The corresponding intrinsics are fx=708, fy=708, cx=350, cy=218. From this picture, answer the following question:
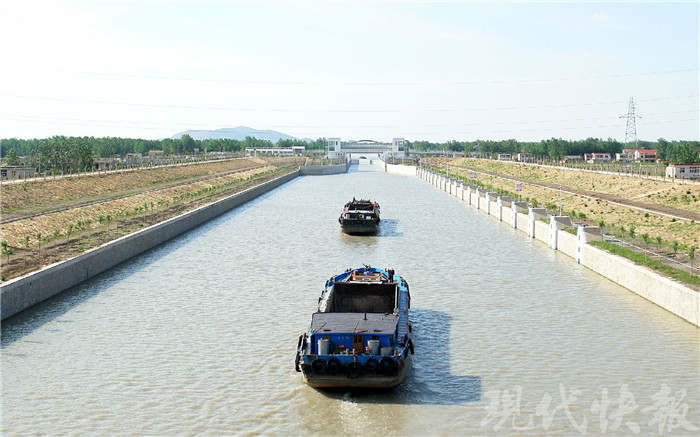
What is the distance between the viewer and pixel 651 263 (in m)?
37.5

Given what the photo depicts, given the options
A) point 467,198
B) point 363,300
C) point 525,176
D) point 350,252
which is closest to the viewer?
point 363,300

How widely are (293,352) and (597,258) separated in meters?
23.5

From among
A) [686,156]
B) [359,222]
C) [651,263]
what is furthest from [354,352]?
[686,156]

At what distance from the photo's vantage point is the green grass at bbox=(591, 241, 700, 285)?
109ft

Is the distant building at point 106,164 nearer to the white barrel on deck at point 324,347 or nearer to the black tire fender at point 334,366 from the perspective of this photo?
the white barrel on deck at point 324,347

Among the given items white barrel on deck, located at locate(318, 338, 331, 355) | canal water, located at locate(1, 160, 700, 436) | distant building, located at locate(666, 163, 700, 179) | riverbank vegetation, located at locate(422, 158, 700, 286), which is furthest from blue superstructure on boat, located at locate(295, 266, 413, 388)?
distant building, located at locate(666, 163, 700, 179)

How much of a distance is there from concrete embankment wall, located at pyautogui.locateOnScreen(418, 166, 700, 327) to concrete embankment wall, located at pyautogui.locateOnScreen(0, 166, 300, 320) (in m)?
29.0

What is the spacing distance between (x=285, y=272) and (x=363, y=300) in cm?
1489

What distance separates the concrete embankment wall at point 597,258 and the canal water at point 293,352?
0.81 metres

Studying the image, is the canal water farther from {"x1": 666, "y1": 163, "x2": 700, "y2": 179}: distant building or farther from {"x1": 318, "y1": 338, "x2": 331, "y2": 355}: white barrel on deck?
{"x1": 666, "y1": 163, "x2": 700, "y2": 179}: distant building

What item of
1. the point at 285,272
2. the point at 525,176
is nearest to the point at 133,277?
the point at 285,272

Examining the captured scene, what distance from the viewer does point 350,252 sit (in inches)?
2124

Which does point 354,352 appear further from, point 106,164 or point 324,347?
point 106,164

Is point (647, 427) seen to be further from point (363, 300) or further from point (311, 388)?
point (363, 300)
